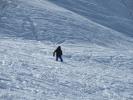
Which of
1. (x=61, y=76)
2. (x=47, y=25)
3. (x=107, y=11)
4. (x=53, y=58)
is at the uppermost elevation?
(x=107, y=11)

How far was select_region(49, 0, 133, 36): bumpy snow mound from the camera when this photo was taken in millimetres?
71950

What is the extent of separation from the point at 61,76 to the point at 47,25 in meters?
30.9

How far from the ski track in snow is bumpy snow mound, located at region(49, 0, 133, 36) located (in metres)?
36.6

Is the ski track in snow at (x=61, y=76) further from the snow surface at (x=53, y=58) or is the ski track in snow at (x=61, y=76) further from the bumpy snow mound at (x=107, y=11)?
the bumpy snow mound at (x=107, y=11)

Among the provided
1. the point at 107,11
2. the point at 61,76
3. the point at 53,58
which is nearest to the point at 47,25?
the point at 53,58

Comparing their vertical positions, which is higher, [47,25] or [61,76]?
Result: [47,25]

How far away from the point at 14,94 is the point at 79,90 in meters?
4.50

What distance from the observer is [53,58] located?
Answer: 106 ft

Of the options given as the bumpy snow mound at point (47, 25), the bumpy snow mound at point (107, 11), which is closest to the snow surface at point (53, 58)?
the bumpy snow mound at point (47, 25)

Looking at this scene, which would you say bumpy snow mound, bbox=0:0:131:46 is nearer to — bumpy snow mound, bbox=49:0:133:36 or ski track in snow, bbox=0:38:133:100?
bumpy snow mound, bbox=49:0:133:36

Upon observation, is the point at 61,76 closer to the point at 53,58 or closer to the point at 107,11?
the point at 53,58

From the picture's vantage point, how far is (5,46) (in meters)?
35.2

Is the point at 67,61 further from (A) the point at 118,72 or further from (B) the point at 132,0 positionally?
(B) the point at 132,0

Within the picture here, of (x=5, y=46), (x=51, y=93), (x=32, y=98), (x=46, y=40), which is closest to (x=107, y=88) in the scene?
(x=51, y=93)
